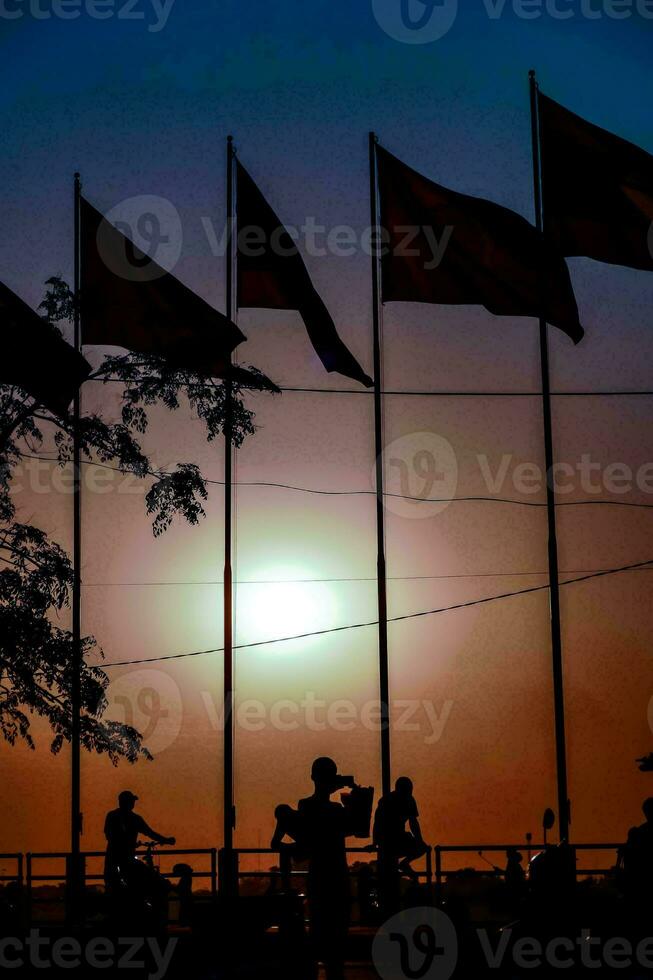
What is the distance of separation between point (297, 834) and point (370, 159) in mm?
14169

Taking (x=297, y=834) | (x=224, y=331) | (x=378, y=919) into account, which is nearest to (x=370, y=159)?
(x=224, y=331)

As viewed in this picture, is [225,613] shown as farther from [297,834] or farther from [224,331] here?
[297,834]

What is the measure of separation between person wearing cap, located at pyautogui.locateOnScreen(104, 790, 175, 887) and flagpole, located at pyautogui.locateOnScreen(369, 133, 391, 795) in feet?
19.6

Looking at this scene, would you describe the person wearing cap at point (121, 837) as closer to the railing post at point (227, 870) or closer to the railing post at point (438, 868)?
the railing post at point (227, 870)

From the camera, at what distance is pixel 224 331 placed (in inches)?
755

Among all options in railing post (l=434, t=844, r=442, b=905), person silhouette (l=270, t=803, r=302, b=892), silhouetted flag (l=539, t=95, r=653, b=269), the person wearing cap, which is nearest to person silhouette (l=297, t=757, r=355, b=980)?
person silhouette (l=270, t=803, r=302, b=892)

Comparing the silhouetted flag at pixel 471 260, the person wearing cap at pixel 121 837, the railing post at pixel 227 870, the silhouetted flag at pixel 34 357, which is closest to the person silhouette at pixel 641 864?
the person wearing cap at pixel 121 837

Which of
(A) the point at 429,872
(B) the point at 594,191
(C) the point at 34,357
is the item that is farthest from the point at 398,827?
(B) the point at 594,191

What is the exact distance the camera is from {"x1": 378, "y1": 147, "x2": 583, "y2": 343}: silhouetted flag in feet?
63.5

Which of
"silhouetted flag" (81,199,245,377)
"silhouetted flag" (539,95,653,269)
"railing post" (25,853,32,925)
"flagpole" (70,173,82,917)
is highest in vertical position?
"silhouetted flag" (539,95,653,269)

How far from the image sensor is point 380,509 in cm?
2095

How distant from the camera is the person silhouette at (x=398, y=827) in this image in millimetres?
14484

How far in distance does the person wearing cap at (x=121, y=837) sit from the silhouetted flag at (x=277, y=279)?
7421 mm

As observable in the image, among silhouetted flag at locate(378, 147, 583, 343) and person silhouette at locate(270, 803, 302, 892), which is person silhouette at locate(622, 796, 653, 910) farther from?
silhouetted flag at locate(378, 147, 583, 343)
